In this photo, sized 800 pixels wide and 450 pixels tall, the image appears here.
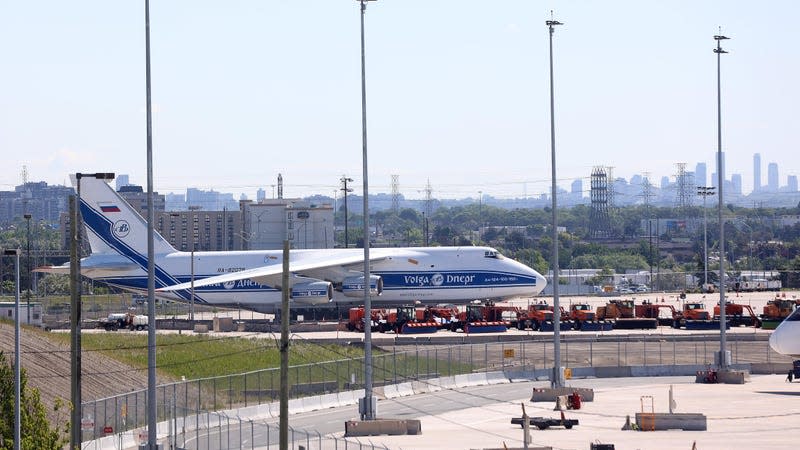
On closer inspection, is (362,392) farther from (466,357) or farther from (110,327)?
(110,327)

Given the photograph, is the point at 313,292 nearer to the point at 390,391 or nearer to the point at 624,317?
the point at 624,317

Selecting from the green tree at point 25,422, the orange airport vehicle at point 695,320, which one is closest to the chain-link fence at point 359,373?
the green tree at point 25,422

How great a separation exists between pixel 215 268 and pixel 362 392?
3528 cm

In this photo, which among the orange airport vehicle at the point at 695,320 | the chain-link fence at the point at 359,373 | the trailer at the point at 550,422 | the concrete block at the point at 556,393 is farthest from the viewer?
the orange airport vehicle at the point at 695,320

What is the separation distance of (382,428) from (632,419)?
7.47 meters

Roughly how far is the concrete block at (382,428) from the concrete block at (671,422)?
638cm

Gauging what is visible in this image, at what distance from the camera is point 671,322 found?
8694 centimetres

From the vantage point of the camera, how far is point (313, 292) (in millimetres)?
A: 80938

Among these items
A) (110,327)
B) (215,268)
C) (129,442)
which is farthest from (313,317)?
(129,442)

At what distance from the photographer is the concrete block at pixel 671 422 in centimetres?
4116

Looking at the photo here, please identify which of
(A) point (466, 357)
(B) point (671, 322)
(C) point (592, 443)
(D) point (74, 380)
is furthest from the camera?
(B) point (671, 322)

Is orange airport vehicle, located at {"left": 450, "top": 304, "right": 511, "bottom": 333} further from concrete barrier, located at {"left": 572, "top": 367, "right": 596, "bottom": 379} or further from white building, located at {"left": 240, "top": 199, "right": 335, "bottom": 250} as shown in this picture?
white building, located at {"left": 240, "top": 199, "right": 335, "bottom": 250}

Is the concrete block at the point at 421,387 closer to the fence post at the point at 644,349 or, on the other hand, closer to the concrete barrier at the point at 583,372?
the concrete barrier at the point at 583,372

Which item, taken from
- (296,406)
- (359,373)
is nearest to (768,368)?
(359,373)
